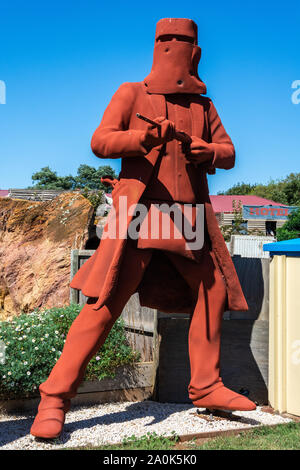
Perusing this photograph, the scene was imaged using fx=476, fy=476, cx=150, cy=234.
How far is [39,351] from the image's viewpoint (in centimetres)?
353

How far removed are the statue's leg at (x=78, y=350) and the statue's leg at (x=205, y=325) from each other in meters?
0.29

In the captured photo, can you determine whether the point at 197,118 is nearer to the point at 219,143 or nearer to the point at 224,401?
the point at 219,143

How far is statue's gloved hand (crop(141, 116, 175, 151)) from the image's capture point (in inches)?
107

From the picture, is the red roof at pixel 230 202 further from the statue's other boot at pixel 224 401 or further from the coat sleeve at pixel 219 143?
the statue's other boot at pixel 224 401

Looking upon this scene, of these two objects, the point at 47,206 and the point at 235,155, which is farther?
the point at 47,206

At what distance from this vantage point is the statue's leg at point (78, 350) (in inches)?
109

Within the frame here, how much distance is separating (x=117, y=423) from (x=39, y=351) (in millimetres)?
804

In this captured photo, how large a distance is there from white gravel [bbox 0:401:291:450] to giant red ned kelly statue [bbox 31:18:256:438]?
16 centimetres

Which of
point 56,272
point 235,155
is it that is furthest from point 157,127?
point 56,272

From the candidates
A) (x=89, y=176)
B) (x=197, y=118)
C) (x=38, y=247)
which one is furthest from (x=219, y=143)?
(x=89, y=176)
